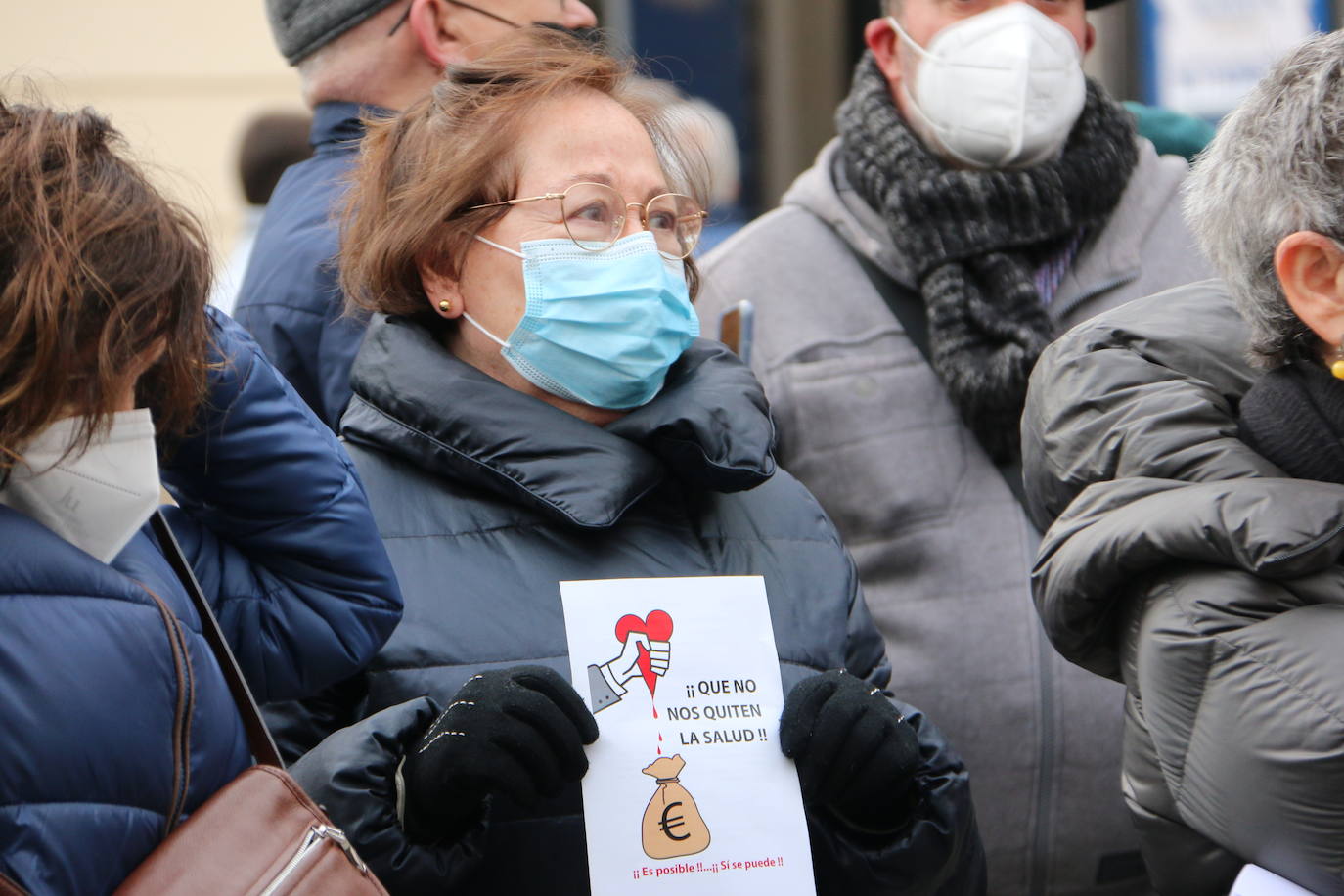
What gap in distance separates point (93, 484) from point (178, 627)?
6.5 inches

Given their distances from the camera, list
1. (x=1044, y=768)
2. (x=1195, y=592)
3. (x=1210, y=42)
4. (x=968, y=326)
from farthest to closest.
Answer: (x=1210, y=42) < (x=968, y=326) < (x=1044, y=768) < (x=1195, y=592)

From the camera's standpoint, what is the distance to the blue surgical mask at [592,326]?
7.94 ft

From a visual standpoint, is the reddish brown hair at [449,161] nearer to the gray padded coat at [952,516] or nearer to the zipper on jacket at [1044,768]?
the gray padded coat at [952,516]

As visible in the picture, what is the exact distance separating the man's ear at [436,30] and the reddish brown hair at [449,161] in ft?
1.60

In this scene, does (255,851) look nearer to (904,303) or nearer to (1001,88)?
(904,303)

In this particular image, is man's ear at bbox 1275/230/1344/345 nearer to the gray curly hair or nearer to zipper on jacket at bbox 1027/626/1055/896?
the gray curly hair

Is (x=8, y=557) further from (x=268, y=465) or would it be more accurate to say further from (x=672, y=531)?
(x=672, y=531)

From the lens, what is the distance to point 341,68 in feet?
10.4

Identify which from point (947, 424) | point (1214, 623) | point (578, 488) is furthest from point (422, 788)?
point (947, 424)

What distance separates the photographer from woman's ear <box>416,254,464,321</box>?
8.21 feet

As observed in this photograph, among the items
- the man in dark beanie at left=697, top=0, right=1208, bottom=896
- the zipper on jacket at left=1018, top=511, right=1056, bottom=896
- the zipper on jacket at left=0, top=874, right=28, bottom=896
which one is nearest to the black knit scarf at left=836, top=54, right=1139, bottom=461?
the man in dark beanie at left=697, top=0, right=1208, bottom=896

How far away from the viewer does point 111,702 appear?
1.57m

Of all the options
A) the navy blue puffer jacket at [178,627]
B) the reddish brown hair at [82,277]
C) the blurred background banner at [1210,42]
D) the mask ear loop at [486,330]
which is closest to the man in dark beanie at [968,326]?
the mask ear loop at [486,330]

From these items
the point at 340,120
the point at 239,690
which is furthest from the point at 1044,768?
the point at 340,120
